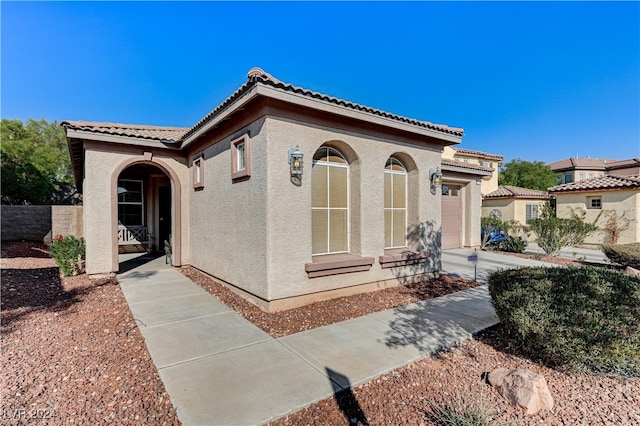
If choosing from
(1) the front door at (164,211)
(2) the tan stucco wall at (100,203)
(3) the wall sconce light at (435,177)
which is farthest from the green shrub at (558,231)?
(1) the front door at (164,211)

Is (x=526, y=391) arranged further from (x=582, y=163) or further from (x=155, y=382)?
(x=582, y=163)

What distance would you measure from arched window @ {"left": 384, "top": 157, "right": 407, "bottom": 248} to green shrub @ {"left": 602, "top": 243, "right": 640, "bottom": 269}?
9.21 m

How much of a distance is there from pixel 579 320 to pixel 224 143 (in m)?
7.61

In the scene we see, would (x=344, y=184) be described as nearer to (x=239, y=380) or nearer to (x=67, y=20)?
(x=239, y=380)

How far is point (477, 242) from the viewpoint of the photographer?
49.8 ft

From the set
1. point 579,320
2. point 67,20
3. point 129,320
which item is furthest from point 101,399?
point 67,20

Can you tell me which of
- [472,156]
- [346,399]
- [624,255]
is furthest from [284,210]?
[472,156]

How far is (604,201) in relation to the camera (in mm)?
18797

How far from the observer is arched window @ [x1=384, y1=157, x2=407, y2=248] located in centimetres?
802

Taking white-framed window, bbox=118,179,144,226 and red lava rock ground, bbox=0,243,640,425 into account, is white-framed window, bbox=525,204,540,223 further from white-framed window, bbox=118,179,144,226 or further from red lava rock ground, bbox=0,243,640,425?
white-framed window, bbox=118,179,144,226

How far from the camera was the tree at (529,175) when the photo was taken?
43.0 m

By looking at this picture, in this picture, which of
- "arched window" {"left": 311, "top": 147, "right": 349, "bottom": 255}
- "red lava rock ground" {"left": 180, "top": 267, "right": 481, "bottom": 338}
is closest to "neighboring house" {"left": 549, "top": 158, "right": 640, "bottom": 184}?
"red lava rock ground" {"left": 180, "top": 267, "right": 481, "bottom": 338}

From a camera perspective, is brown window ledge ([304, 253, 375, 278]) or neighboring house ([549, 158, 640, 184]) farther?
neighboring house ([549, 158, 640, 184])

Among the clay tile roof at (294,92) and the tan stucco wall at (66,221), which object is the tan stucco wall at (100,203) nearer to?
the clay tile roof at (294,92)
